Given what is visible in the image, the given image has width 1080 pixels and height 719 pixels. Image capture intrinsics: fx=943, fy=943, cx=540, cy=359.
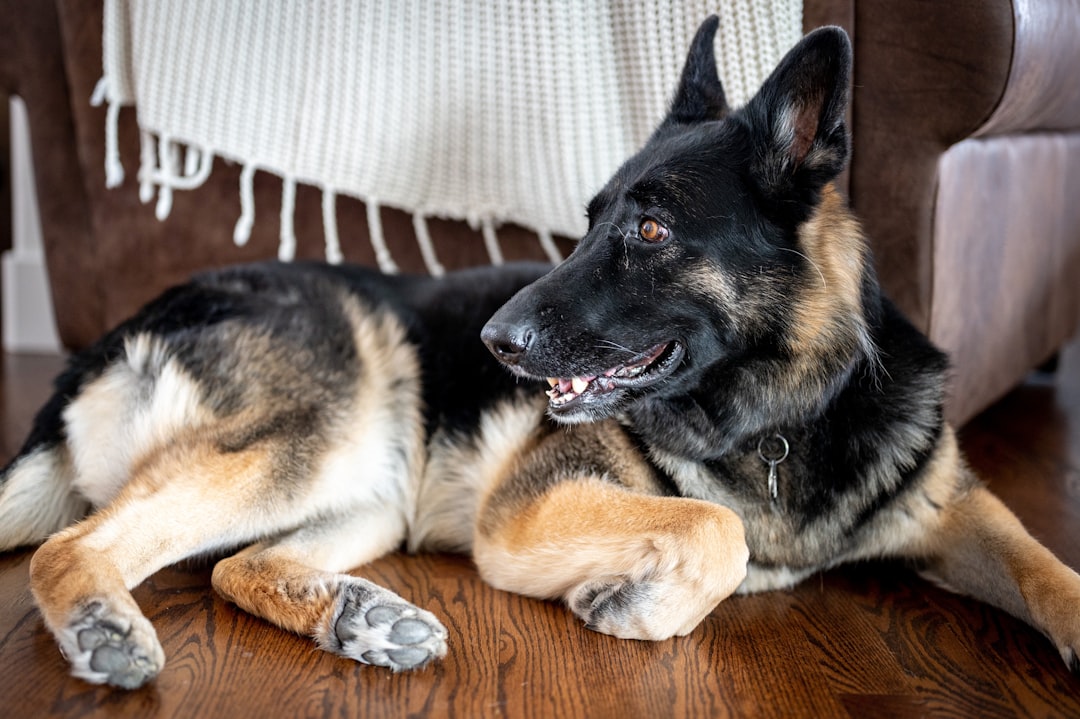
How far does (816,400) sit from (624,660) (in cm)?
64

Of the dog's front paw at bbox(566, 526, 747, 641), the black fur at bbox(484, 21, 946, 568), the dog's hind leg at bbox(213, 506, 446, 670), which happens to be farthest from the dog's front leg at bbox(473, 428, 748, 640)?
the dog's hind leg at bbox(213, 506, 446, 670)

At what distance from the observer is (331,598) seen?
178 centimetres

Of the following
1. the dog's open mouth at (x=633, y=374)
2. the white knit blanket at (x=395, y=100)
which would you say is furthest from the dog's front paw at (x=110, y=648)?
the white knit blanket at (x=395, y=100)

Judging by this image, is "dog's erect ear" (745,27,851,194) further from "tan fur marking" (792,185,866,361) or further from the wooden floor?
the wooden floor

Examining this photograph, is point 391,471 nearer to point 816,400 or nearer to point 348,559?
point 348,559

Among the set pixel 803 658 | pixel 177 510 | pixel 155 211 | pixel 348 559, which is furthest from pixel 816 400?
pixel 155 211

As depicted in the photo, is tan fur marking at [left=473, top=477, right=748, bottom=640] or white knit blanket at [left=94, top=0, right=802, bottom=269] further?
white knit blanket at [left=94, top=0, right=802, bottom=269]

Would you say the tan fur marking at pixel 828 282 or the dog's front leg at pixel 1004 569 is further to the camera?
the tan fur marking at pixel 828 282

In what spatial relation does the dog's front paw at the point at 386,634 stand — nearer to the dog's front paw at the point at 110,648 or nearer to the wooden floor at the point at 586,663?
the wooden floor at the point at 586,663

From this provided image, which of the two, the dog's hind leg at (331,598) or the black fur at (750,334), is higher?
the black fur at (750,334)

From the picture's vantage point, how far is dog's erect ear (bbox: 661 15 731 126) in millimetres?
2127

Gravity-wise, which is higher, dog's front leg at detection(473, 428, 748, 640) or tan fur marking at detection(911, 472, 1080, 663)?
dog's front leg at detection(473, 428, 748, 640)

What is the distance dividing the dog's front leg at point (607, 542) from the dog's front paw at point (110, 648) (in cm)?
72

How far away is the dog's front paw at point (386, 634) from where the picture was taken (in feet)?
5.43
